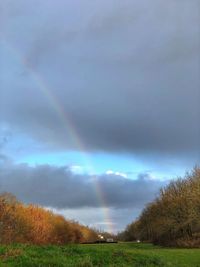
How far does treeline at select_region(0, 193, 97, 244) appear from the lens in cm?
6017

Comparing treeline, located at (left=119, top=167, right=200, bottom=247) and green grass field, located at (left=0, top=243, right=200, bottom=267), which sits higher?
treeline, located at (left=119, top=167, right=200, bottom=247)

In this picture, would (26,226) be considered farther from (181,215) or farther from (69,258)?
(69,258)

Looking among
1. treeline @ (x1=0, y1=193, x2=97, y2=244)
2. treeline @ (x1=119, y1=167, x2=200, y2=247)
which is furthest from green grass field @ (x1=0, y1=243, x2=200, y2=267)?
treeline @ (x1=119, y1=167, x2=200, y2=247)

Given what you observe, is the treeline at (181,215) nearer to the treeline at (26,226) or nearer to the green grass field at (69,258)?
the treeline at (26,226)

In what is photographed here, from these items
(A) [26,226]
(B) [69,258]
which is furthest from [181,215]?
(B) [69,258]

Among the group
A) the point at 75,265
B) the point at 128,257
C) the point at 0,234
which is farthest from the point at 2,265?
the point at 0,234

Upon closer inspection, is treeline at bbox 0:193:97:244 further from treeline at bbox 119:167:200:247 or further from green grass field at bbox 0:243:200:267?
green grass field at bbox 0:243:200:267

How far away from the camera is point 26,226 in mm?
86938

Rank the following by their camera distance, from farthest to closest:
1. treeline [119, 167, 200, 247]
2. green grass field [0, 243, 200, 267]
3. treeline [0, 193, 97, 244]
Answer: treeline [119, 167, 200, 247], treeline [0, 193, 97, 244], green grass field [0, 243, 200, 267]

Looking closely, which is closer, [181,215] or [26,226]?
[26,226]

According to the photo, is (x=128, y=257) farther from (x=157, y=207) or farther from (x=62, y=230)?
(x=62, y=230)

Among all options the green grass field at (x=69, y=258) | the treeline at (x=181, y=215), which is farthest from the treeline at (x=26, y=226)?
the green grass field at (x=69, y=258)

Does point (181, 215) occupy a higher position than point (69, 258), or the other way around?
point (181, 215)

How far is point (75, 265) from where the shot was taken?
2105 cm
